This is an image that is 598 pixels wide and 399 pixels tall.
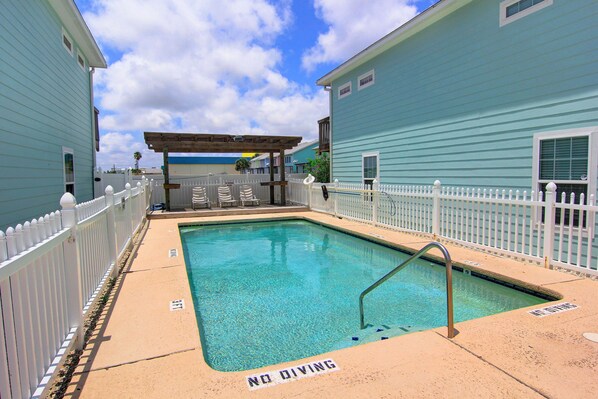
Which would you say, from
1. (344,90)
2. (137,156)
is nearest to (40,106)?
(344,90)

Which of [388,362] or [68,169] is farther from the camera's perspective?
[68,169]

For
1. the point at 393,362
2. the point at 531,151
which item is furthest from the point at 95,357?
the point at 531,151

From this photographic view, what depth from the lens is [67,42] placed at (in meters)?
8.44

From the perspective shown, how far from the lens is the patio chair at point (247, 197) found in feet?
48.0

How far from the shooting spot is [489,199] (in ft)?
18.0

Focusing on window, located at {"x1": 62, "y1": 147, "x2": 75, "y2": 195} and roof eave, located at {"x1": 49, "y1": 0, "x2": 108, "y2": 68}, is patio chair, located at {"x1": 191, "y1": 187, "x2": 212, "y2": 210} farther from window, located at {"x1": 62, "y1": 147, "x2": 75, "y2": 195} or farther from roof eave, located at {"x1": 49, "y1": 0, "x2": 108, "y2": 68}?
roof eave, located at {"x1": 49, "y1": 0, "x2": 108, "y2": 68}

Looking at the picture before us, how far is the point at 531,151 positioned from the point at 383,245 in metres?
3.18

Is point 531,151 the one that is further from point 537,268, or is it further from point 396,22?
point 396,22

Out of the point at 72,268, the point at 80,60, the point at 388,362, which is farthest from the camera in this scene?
the point at 80,60

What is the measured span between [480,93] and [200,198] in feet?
34.7

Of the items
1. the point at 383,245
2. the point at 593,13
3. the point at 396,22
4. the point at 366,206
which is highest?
the point at 396,22

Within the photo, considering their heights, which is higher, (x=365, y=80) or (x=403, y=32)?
(x=403, y=32)

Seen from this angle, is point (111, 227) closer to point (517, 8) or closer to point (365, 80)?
point (517, 8)

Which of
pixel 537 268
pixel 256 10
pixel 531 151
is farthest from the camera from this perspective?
pixel 256 10
